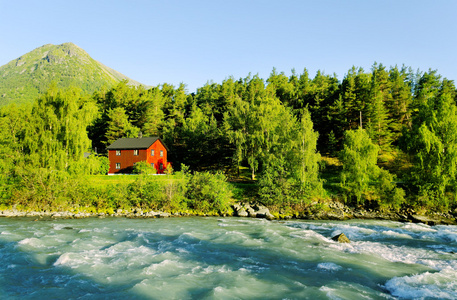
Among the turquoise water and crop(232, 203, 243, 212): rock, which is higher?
the turquoise water

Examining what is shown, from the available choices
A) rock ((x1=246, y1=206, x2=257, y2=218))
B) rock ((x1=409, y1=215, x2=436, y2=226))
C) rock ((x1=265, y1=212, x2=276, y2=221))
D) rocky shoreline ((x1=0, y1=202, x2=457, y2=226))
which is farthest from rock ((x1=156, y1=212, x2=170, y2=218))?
rock ((x1=409, y1=215, x2=436, y2=226))

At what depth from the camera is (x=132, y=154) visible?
49.7 metres

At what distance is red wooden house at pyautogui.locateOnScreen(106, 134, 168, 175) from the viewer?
49.2 meters

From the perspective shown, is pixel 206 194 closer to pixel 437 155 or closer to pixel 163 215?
pixel 163 215

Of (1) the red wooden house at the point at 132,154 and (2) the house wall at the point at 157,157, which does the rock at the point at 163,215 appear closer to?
(1) the red wooden house at the point at 132,154

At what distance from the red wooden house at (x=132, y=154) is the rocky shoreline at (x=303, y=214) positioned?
22.3 metres

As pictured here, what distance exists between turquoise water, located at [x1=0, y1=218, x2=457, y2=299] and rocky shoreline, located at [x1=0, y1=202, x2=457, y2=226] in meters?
5.16

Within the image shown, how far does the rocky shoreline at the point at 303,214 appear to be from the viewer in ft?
85.6

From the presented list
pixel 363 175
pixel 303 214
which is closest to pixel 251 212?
pixel 303 214

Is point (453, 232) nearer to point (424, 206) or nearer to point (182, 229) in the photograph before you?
point (424, 206)

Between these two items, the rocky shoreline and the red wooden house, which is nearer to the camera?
the rocky shoreline

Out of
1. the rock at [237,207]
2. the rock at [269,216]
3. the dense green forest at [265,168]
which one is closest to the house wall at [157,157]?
the dense green forest at [265,168]

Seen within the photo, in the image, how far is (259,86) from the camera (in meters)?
72.2

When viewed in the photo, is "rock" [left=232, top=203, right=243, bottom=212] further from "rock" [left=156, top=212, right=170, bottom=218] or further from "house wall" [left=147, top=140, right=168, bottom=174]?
"house wall" [left=147, top=140, right=168, bottom=174]
